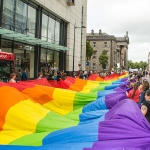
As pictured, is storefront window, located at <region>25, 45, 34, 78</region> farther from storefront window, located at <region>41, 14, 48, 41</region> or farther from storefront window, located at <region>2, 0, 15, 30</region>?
storefront window, located at <region>2, 0, 15, 30</region>

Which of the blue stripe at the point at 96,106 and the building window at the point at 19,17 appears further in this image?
the building window at the point at 19,17

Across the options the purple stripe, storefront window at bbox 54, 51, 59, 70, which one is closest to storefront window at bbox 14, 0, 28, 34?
storefront window at bbox 54, 51, 59, 70

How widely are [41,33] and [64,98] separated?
2134 cm

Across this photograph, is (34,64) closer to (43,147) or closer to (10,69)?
(10,69)

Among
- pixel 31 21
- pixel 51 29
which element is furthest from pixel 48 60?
pixel 31 21

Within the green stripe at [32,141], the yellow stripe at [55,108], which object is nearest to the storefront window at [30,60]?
the yellow stripe at [55,108]

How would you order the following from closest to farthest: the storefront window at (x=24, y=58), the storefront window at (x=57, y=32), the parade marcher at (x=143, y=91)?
the parade marcher at (x=143, y=91), the storefront window at (x=24, y=58), the storefront window at (x=57, y=32)

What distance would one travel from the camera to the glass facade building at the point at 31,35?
22297 mm

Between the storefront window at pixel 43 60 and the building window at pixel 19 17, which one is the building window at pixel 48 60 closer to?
the storefront window at pixel 43 60

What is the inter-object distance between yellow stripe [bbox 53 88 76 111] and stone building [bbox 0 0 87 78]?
11.9 meters

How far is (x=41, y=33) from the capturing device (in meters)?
28.5

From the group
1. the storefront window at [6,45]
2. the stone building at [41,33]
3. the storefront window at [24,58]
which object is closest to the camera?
the storefront window at [6,45]

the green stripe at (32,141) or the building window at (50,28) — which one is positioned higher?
the building window at (50,28)

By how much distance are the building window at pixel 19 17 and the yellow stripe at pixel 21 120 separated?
17562 millimetres
